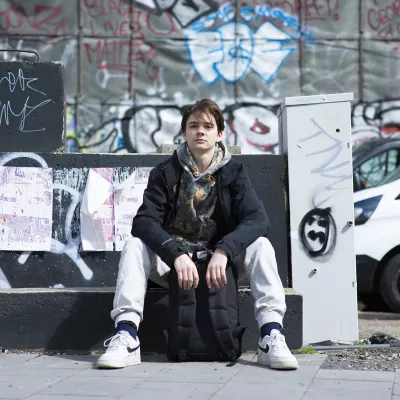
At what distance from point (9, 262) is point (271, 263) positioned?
6.28 feet

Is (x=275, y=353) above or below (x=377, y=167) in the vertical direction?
below

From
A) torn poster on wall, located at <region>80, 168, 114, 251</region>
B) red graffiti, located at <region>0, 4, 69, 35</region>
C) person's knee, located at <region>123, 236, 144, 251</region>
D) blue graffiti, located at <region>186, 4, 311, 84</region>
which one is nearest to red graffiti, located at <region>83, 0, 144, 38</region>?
red graffiti, located at <region>0, 4, 69, 35</region>

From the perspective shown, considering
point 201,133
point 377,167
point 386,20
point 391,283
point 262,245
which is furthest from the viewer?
point 386,20

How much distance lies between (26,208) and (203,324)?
1.71 meters

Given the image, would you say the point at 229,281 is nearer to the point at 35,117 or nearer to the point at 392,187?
the point at 35,117

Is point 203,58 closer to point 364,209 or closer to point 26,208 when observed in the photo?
point 364,209

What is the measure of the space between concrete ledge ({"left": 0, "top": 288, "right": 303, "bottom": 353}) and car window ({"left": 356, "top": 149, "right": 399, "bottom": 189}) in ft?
14.4

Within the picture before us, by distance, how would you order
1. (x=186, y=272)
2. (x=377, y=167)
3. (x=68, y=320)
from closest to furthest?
(x=186, y=272) → (x=68, y=320) → (x=377, y=167)

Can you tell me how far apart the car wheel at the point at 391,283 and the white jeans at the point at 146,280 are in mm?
4217

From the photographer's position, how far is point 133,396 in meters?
3.79

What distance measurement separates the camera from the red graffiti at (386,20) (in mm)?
14719

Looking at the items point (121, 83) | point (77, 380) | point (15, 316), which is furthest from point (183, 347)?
point (121, 83)

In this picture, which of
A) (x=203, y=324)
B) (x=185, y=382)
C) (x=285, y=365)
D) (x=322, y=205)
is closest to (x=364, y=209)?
(x=322, y=205)

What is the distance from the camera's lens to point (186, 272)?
460cm
